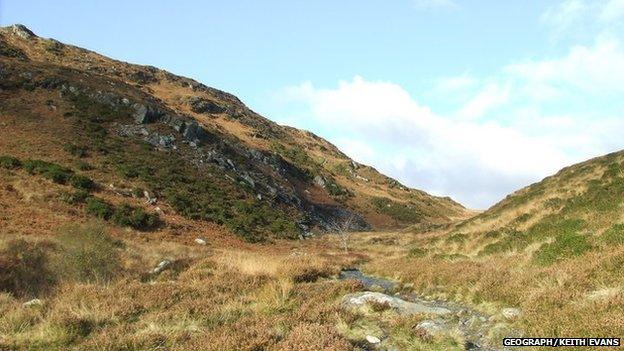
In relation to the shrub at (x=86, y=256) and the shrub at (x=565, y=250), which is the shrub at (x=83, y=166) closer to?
the shrub at (x=86, y=256)

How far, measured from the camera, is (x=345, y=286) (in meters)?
12.0

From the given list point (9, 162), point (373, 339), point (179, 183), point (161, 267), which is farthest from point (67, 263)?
point (179, 183)

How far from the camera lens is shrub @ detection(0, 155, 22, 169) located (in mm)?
35969

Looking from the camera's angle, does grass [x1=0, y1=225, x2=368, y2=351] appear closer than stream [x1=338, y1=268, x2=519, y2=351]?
Yes

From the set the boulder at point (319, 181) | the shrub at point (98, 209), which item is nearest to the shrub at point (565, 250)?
the shrub at point (98, 209)

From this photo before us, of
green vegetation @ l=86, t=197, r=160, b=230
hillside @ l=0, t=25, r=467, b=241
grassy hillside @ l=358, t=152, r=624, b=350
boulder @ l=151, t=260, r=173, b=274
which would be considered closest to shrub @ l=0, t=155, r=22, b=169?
hillside @ l=0, t=25, r=467, b=241

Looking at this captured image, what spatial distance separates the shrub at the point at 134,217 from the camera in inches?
1342

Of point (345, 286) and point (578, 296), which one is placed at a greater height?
point (578, 296)

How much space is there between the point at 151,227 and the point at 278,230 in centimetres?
1415

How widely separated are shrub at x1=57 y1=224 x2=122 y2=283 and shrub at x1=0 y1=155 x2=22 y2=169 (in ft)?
75.1

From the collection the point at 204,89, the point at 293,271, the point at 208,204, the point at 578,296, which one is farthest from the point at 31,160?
the point at 204,89

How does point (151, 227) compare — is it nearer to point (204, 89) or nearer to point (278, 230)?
point (278, 230)

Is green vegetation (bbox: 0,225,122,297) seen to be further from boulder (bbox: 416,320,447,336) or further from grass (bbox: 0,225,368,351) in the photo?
boulder (bbox: 416,320,447,336)

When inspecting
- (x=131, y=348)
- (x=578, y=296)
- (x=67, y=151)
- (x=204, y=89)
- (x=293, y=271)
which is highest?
(x=204, y=89)
